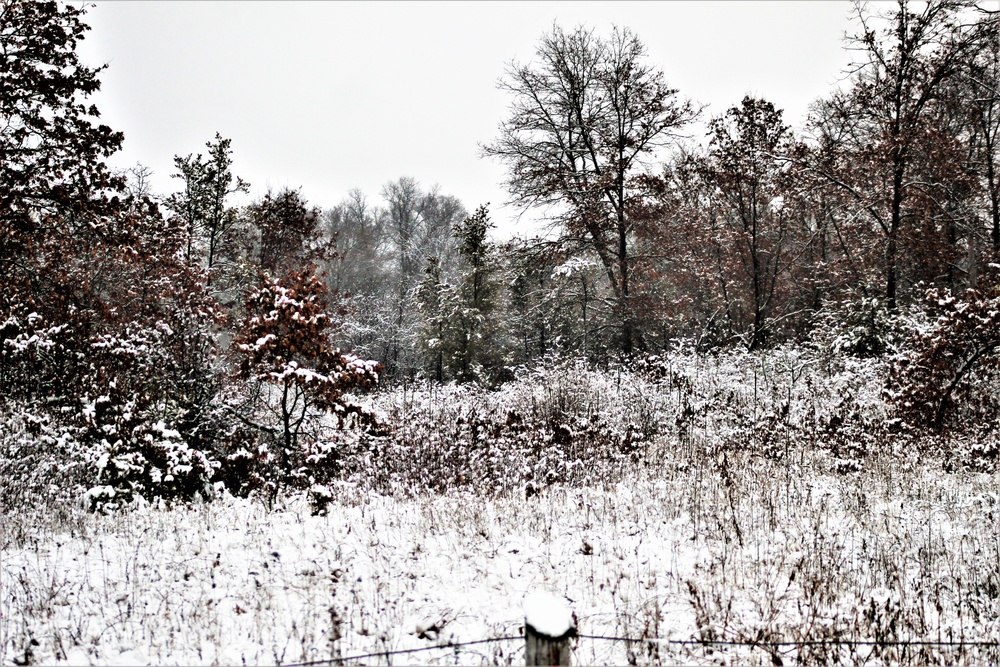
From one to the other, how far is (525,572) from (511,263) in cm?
1621

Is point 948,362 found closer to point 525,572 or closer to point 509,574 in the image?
point 525,572

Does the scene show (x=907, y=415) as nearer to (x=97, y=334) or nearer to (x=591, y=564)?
(x=591, y=564)

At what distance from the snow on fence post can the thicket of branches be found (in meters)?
5.36

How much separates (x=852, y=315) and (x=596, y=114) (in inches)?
394

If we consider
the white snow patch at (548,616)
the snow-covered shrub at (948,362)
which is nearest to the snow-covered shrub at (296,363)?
the white snow patch at (548,616)

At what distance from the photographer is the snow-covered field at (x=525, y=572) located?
157 inches

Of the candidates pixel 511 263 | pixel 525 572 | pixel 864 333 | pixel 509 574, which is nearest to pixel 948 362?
pixel 864 333

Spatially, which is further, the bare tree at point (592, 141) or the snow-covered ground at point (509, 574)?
the bare tree at point (592, 141)

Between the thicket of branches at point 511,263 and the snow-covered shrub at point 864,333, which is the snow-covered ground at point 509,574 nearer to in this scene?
the thicket of branches at point 511,263

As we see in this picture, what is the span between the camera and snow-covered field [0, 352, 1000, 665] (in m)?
3.99

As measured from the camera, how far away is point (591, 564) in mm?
5258

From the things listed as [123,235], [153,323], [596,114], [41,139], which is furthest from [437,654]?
[596,114]

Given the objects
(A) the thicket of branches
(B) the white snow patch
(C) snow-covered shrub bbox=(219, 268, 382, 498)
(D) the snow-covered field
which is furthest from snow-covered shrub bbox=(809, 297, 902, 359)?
(B) the white snow patch

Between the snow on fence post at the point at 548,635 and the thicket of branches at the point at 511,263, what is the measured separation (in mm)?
5360
